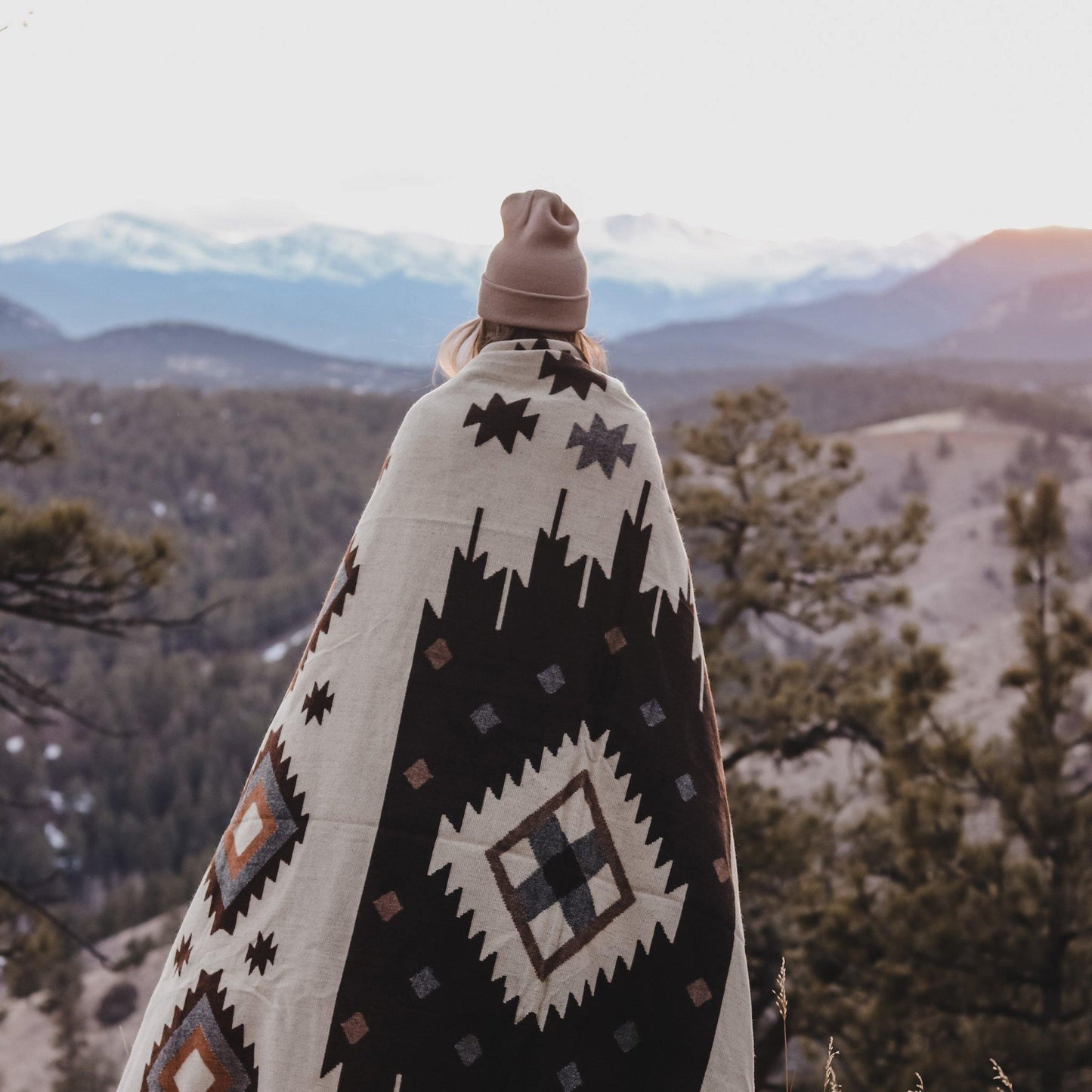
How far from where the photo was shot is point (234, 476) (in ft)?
229

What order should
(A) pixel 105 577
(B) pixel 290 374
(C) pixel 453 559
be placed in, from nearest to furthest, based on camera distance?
(C) pixel 453 559, (A) pixel 105 577, (B) pixel 290 374

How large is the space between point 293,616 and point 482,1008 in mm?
60102

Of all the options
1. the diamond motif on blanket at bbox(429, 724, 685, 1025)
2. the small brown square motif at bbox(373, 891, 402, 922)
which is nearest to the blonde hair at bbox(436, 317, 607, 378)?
the diamond motif on blanket at bbox(429, 724, 685, 1025)

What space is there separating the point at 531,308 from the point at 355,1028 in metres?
1.25

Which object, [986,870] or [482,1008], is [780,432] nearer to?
[986,870]

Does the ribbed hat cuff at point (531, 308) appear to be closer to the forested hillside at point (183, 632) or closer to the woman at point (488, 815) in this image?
the woman at point (488, 815)

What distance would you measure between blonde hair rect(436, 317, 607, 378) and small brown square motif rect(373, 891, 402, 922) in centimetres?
99

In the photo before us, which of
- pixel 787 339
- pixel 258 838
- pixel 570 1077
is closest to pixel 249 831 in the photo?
pixel 258 838

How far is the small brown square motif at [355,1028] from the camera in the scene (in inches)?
66.9

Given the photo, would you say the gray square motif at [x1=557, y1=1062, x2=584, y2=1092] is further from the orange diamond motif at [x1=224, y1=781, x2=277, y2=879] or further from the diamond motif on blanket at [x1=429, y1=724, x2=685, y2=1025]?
the orange diamond motif at [x1=224, y1=781, x2=277, y2=879]

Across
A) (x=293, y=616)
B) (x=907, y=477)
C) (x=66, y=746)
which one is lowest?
(x=66, y=746)

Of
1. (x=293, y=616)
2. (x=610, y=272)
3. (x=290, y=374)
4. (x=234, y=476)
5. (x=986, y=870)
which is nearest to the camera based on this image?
(x=986, y=870)

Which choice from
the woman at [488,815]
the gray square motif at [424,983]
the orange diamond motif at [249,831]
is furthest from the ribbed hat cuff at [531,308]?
the gray square motif at [424,983]

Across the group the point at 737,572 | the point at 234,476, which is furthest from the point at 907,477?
the point at 737,572
